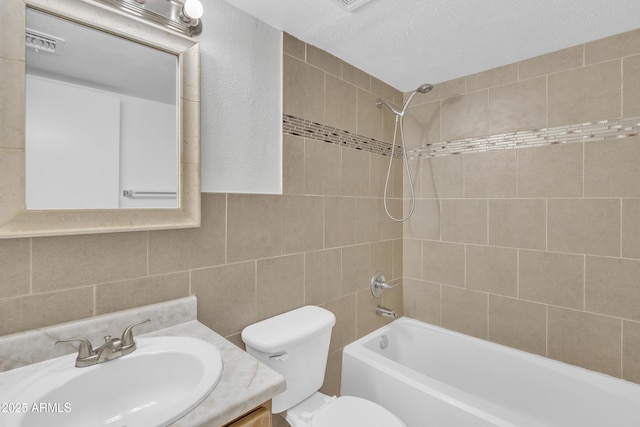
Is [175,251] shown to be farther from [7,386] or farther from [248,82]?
[248,82]

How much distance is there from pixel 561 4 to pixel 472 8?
386 mm

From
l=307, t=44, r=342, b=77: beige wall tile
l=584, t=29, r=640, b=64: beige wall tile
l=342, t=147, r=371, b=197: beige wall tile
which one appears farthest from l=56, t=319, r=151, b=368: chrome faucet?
l=584, t=29, r=640, b=64: beige wall tile

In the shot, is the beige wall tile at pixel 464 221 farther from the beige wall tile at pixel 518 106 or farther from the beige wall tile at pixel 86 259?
the beige wall tile at pixel 86 259

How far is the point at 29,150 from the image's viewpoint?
891 mm

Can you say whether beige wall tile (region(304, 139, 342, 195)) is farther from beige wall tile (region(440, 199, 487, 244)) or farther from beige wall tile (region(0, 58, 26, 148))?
beige wall tile (region(0, 58, 26, 148))

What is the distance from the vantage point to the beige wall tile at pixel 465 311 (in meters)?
2.05

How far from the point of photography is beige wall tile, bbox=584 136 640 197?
155 cm

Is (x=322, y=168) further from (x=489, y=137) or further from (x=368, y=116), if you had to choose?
(x=489, y=137)

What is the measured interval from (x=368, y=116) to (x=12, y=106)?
A: 177cm

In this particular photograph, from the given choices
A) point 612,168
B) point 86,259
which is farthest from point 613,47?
point 86,259

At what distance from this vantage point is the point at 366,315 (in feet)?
6.88

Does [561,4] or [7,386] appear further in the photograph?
[561,4]

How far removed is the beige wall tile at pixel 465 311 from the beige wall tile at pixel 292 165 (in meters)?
1.38

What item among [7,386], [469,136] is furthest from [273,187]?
[469,136]
